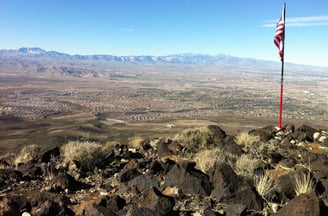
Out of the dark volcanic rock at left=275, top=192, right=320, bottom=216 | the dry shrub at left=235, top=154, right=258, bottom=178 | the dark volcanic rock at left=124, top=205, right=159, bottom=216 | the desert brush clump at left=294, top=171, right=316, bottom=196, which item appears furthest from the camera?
the dry shrub at left=235, top=154, right=258, bottom=178

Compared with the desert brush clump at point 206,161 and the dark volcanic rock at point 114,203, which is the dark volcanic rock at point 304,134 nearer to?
the desert brush clump at point 206,161

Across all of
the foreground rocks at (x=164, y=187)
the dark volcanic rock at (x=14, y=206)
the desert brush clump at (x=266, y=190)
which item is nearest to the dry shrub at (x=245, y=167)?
the foreground rocks at (x=164, y=187)

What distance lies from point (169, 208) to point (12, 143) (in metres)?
53.0

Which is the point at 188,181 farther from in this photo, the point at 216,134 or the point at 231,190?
the point at 216,134

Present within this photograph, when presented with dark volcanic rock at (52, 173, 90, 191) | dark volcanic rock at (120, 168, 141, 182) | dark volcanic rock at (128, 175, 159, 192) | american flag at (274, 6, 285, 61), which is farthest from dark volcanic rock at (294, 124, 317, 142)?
dark volcanic rock at (52, 173, 90, 191)

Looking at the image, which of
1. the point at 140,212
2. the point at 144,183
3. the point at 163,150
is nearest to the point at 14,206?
the point at 140,212

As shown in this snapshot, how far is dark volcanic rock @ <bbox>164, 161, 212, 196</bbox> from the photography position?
26.8 ft

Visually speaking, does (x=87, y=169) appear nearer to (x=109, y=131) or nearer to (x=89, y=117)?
(x=109, y=131)

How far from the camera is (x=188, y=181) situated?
842 centimetres

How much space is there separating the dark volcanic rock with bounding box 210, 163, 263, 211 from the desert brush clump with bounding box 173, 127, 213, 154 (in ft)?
19.2

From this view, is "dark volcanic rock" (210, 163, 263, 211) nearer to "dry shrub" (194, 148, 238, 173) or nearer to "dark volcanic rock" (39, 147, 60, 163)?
"dry shrub" (194, 148, 238, 173)

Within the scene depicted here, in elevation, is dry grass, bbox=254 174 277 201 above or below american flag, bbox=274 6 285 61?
below

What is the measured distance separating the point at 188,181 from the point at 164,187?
2.06ft

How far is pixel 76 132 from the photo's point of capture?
61.0 m
